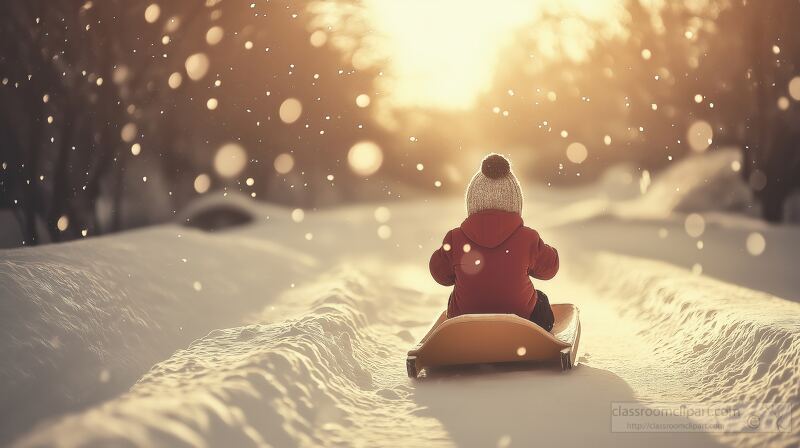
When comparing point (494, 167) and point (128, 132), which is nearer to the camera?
point (494, 167)

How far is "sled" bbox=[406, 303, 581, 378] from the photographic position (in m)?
5.37

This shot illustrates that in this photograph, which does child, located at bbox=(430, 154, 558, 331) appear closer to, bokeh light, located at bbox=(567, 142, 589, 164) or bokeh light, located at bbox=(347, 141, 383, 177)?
bokeh light, located at bbox=(347, 141, 383, 177)

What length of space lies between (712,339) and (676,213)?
17730 millimetres

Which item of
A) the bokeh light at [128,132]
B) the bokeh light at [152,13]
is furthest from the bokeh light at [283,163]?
the bokeh light at [152,13]

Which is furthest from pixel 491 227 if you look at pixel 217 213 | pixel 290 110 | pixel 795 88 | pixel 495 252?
pixel 290 110

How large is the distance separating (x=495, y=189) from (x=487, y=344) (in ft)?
3.75

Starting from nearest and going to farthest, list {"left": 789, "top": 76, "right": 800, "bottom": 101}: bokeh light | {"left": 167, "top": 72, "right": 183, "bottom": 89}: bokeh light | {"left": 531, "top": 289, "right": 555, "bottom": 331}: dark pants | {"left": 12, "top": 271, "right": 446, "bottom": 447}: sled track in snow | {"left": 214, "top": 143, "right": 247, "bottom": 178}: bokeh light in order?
1. {"left": 12, "top": 271, "right": 446, "bottom": 447}: sled track in snow
2. {"left": 531, "top": 289, "right": 555, "bottom": 331}: dark pants
3. {"left": 789, "top": 76, "right": 800, "bottom": 101}: bokeh light
4. {"left": 167, "top": 72, "right": 183, "bottom": 89}: bokeh light
5. {"left": 214, "top": 143, "right": 247, "bottom": 178}: bokeh light

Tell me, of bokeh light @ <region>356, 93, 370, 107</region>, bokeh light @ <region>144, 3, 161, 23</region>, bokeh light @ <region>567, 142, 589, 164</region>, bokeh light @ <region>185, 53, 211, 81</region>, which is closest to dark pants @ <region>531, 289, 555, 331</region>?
bokeh light @ <region>144, 3, 161, 23</region>

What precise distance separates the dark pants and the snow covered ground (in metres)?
0.42

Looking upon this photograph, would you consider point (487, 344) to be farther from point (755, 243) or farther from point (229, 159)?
point (229, 159)

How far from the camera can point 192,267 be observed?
1071cm

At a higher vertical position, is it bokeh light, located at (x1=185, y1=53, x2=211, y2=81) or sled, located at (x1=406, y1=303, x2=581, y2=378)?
bokeh light, located at (x1=185, y1=53, x2=211, y2=81)

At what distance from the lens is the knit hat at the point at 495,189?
5.71 metres

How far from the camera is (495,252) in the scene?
560 cm
